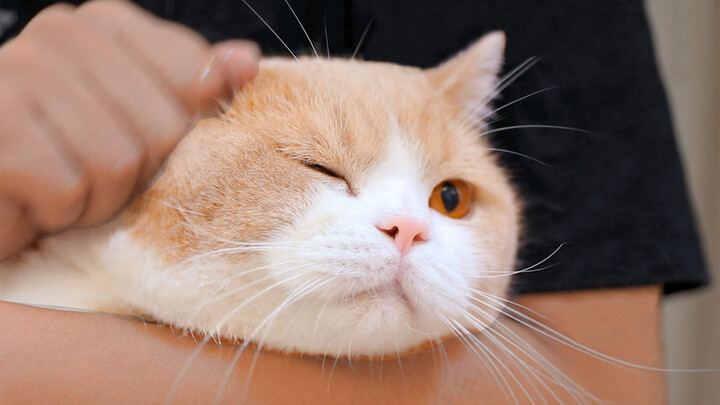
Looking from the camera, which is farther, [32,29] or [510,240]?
[510,240]

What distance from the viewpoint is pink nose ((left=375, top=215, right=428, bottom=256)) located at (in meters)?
0.42

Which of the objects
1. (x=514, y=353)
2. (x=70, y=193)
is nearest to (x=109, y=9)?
(x=70, y=193)

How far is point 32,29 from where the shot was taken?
385 mm

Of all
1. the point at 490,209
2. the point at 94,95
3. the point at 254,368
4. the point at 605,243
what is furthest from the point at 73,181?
the point at 605,243

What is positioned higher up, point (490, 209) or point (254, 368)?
point (490, 209)

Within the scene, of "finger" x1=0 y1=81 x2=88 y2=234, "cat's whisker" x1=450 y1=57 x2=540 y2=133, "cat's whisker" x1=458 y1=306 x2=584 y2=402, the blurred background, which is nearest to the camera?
"finger" x1=0 y1=81 x2=88 y2=234

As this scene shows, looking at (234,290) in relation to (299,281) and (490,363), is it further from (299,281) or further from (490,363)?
(490,363)

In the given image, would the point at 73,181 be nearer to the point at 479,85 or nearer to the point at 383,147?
the point at 383,147

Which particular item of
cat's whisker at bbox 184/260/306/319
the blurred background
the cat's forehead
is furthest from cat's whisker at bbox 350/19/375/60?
the blurred background

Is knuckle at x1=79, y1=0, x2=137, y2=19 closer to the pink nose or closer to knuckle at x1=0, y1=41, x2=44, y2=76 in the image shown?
knuckle at x1=0, y1=41, x2=44, y2=76

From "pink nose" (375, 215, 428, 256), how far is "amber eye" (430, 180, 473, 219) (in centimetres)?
9

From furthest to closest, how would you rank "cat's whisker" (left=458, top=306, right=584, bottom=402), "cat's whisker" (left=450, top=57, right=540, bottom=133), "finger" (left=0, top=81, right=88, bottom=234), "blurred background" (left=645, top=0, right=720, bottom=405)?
"blurred background" (left=645, top=0, right=720, bottom=405), "cat's whisker" (left=450, top=57, right=540, bottom=133), "cat's whisker" (left=458, top=306, right=584, bottom=402), "finger" (left=0, top=81, right=88, bottom=234)

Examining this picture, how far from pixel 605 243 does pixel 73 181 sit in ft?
1.69

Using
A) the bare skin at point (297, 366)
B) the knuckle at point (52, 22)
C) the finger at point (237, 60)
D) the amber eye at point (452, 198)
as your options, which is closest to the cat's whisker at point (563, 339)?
the bare skin at point (297, 366)
